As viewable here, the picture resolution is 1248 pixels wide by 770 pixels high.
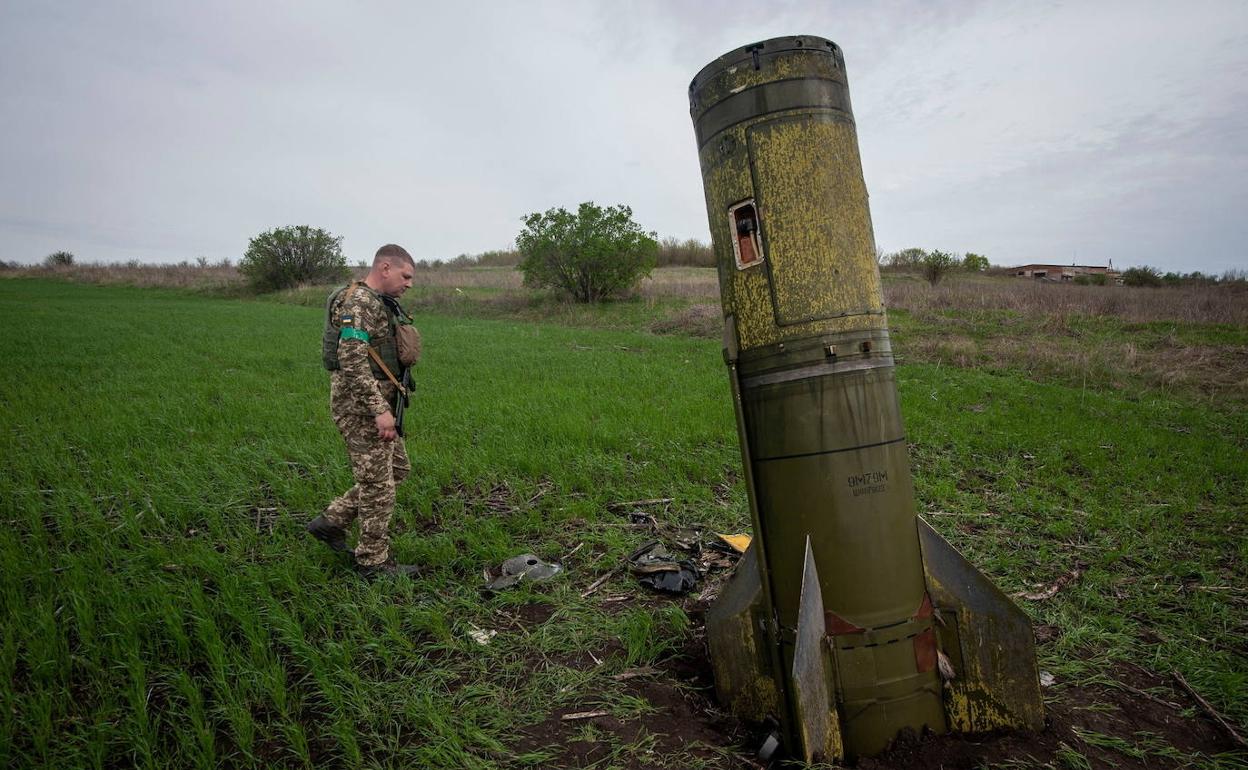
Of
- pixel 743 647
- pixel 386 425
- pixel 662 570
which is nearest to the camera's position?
pixel 743 647

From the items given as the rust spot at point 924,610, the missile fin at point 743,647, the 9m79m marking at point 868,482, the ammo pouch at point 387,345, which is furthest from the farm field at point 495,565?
the ammo pouch at point 387,345

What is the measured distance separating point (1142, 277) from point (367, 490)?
44.3 metres

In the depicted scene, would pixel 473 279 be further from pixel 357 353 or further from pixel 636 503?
pixel 357 353

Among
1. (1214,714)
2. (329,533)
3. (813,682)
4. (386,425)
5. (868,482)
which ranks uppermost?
(386,425)

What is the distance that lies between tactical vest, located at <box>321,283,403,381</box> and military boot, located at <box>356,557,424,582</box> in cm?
123

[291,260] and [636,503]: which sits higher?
[291,260]

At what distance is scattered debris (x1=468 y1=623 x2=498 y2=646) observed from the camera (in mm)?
3360

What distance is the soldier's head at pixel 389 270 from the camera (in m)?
3.94

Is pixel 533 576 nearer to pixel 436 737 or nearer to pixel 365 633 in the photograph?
pixel 365 633

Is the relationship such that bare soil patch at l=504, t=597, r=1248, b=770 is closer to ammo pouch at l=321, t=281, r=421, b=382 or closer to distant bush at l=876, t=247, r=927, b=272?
ammo pouch at l=321, t=281, r=421, b=382

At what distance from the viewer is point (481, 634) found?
11.3 feet

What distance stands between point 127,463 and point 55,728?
379cm

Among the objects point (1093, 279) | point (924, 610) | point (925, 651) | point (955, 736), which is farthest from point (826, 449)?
point (1093, 279)

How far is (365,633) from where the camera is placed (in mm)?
3320
